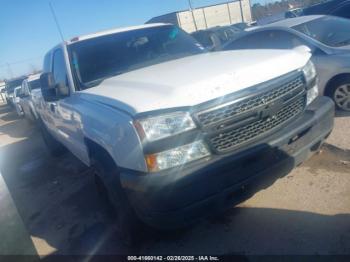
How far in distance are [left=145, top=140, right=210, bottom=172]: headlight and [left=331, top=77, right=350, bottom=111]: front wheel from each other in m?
3.65

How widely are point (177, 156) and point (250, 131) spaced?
0.63 meters

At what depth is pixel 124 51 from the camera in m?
4.05

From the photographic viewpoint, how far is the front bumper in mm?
2330

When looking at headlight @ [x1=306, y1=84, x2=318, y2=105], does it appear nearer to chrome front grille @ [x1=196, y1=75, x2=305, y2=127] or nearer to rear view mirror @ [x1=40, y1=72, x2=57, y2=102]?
chrome front grille @ [x1=196, y1=75, x2=305, y2=127]

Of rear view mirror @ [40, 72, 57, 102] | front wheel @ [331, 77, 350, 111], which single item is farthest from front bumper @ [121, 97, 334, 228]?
front wheel @ [331, 77, 350, 111]

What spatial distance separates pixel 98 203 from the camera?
14.2 feet

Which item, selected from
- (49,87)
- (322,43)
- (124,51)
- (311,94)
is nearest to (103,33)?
(124,51)

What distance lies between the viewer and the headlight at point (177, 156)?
2357 millimetres

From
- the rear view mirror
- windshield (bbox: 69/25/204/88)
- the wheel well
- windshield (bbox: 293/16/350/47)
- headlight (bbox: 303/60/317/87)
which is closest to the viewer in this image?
headlight (bbox: 303/60/317/87)

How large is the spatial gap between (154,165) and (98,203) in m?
2.24

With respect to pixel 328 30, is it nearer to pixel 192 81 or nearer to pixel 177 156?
pixel 192 81

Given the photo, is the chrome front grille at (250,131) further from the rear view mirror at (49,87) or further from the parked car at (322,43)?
the rear view mirror at (49,87)

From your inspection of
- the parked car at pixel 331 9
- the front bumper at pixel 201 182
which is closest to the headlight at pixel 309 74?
the front bumper at pixel 201 182

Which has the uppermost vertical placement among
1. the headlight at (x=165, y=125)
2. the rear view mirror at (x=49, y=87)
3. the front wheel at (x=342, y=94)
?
the rear view mirror at (x=49, y=87)
